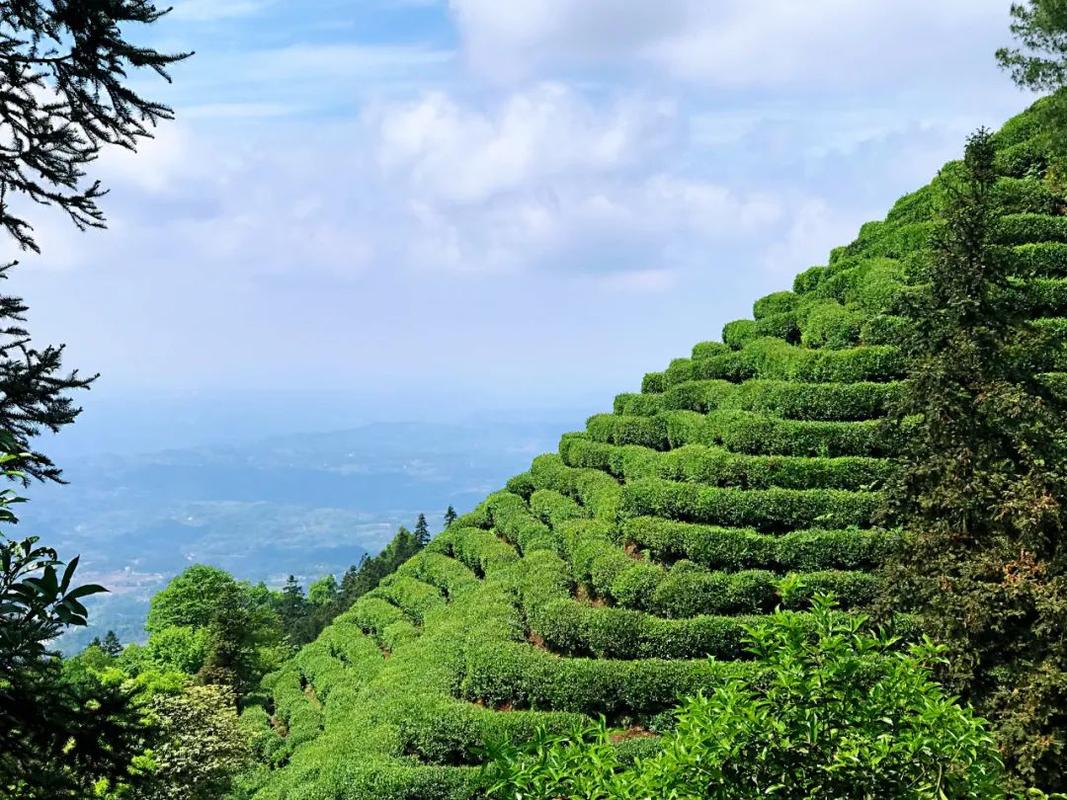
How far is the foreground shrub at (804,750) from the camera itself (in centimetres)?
513

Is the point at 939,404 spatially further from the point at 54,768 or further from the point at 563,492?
the point at 563,492

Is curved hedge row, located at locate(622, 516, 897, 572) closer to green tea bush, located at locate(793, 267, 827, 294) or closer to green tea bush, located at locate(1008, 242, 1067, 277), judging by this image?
green tea bush, located at locate(1008, 242, 1067, 277)

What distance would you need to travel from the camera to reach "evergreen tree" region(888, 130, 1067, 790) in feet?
34.1

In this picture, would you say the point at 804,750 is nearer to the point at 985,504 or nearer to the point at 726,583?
the point at 985,504

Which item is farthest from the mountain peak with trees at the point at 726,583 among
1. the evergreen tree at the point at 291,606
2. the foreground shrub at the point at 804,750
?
the evergreen tree at the point at 291,606

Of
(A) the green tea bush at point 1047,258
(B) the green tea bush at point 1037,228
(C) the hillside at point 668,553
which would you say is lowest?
(C) the hillside at point 668,553

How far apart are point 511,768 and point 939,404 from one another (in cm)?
1015

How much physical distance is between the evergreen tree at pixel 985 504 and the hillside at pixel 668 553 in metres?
1.85

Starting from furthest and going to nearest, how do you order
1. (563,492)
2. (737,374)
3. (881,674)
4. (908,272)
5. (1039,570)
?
1. (563,492)
2. (737,374)
3. (908,272)
4. (1039,570)
5. (881,674)

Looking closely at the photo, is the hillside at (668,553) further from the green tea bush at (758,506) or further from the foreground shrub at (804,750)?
the foreground shrub at (804,750)

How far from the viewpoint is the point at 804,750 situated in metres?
5.30

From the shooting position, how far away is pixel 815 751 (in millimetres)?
5277

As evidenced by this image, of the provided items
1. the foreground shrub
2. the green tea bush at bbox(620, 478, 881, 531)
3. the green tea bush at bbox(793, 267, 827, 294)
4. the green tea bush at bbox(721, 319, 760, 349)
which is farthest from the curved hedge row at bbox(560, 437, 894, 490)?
the foreground shrub

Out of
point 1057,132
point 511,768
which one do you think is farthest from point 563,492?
point 511,768
